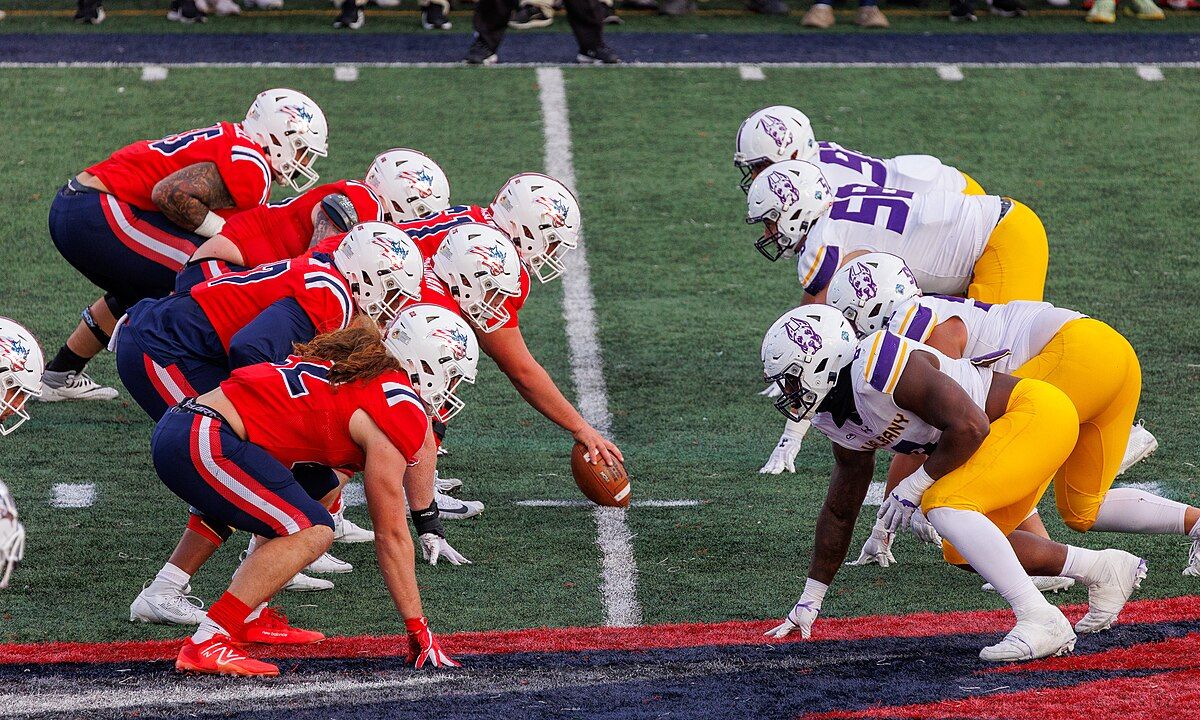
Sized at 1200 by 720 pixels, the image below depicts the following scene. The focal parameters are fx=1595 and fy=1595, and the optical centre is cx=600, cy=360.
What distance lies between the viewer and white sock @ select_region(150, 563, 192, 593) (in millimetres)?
4910

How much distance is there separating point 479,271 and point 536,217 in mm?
507

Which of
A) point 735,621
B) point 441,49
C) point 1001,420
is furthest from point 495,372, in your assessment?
point 441,49

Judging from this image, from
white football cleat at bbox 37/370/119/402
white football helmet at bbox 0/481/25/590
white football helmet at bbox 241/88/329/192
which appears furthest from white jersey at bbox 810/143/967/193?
white football helmet at bbox 0/481/25/590

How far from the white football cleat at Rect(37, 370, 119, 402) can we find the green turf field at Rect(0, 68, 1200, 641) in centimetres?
6

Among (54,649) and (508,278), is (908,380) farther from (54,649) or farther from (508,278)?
(54,649)

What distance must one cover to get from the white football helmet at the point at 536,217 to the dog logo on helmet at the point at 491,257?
391mm

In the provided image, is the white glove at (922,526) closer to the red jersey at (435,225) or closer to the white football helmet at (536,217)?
the white football helmet at (536,217)

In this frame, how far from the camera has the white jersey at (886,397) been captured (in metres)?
4.52

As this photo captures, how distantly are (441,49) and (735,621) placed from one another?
763 cm

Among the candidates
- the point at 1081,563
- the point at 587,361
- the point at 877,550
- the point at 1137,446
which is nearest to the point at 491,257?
the point at 877,550

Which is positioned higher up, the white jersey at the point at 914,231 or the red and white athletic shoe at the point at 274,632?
the white jersey at the point at 914,231

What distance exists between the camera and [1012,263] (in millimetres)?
5965

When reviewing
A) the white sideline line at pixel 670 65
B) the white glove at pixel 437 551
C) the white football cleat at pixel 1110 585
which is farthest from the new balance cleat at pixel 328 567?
the white sideline line at pixel 670 65

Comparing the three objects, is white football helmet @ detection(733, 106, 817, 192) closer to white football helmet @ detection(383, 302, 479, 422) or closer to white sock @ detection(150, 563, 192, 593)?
white football helmet @ detection(383, 302, 479, 422)
